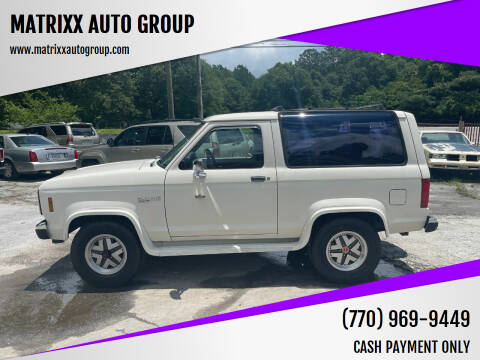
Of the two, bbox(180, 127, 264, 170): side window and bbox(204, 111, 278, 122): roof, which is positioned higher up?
bbox(204, 111, 278, 122): roof

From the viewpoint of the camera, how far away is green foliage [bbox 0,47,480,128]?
3641 cm

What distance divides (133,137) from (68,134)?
6.26 m

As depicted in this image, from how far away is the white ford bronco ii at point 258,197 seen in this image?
478 centimetres

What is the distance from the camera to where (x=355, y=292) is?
184 inches

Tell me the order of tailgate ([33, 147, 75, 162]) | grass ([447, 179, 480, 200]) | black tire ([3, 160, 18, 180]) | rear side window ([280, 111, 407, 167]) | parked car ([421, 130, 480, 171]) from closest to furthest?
rear side window ([280, 111, 407, 167]) < grass ([447, 179, 480, 200]) < parked car ([421, 130, 480, 171]) < tailgate ([33, 147, 75, 162]) < black tire ([3, 160, 18, 180])

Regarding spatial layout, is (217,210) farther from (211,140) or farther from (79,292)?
(79,292)

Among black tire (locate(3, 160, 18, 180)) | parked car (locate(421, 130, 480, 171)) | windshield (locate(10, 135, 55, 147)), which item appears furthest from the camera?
windshield (locate(10, 135, 55, 147))

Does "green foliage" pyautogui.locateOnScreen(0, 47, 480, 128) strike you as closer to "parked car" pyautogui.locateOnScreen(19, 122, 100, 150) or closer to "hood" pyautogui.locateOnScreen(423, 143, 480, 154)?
"parked car" pyautogui.locateOnScreen(19, 122, 100, 150)

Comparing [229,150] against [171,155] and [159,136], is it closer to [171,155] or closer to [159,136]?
[171,155]

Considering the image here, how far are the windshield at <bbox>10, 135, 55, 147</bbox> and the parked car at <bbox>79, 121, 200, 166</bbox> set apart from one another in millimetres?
3438

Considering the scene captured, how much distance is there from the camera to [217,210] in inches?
190

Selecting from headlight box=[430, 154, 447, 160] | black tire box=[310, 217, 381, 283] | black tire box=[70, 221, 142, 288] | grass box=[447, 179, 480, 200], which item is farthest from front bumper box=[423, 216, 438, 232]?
headlight box=[430, 154, 447, 160]

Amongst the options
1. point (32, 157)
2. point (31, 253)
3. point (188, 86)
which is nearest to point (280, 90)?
point (188, 86)

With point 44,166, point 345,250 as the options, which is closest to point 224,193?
point 345,250
